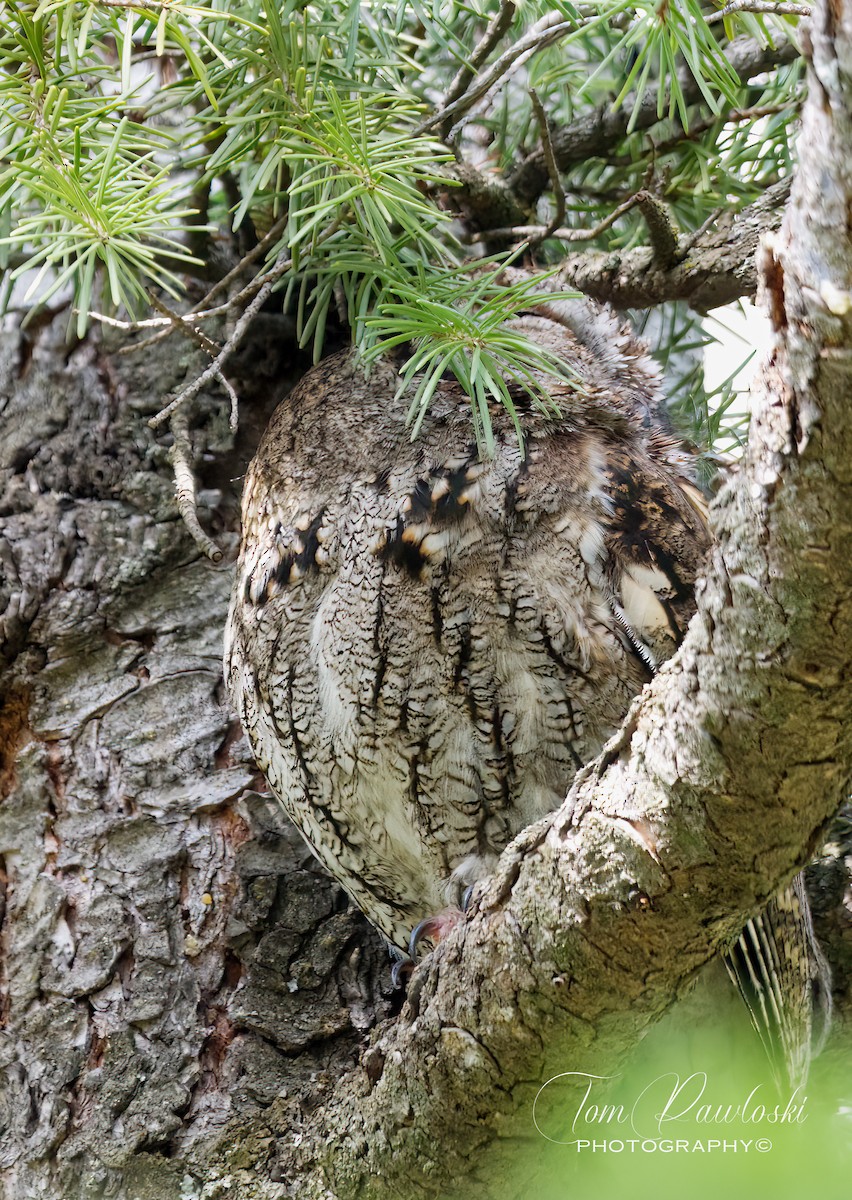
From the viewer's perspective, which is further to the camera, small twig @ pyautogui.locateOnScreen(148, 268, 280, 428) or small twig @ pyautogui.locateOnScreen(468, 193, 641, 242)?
small twig @ pyautogui.locateOnScreen(468, 193, 641, 242)

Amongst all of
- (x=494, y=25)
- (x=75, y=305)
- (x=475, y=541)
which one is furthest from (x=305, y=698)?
(x=494, y=25)

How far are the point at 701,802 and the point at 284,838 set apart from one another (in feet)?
2.93

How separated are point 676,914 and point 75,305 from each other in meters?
1.22

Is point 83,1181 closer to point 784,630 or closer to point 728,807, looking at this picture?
point 728,807

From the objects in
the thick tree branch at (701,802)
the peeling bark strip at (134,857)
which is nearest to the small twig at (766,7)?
the thick tree branch at (701,802)

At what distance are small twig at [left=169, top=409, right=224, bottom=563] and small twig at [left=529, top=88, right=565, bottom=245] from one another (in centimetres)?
57

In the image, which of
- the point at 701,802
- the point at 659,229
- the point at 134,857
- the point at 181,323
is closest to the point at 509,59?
the point at 659,229

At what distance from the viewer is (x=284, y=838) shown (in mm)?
1440

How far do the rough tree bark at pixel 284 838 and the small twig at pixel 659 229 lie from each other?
60 cm

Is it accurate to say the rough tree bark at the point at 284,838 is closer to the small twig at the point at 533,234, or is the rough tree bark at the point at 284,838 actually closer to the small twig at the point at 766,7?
the small twig at the point at 533,234

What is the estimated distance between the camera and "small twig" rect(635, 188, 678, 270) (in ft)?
4.19

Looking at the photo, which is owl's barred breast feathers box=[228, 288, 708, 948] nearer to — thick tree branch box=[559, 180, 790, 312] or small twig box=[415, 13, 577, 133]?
thick tree branch box=[559, 180, 790, 312]

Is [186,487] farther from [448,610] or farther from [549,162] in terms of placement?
[549,162]

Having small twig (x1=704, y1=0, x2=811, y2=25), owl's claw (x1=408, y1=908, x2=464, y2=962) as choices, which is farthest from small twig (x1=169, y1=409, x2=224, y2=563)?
small twig (x1=704, y1=0, x2=811, y2=25)
